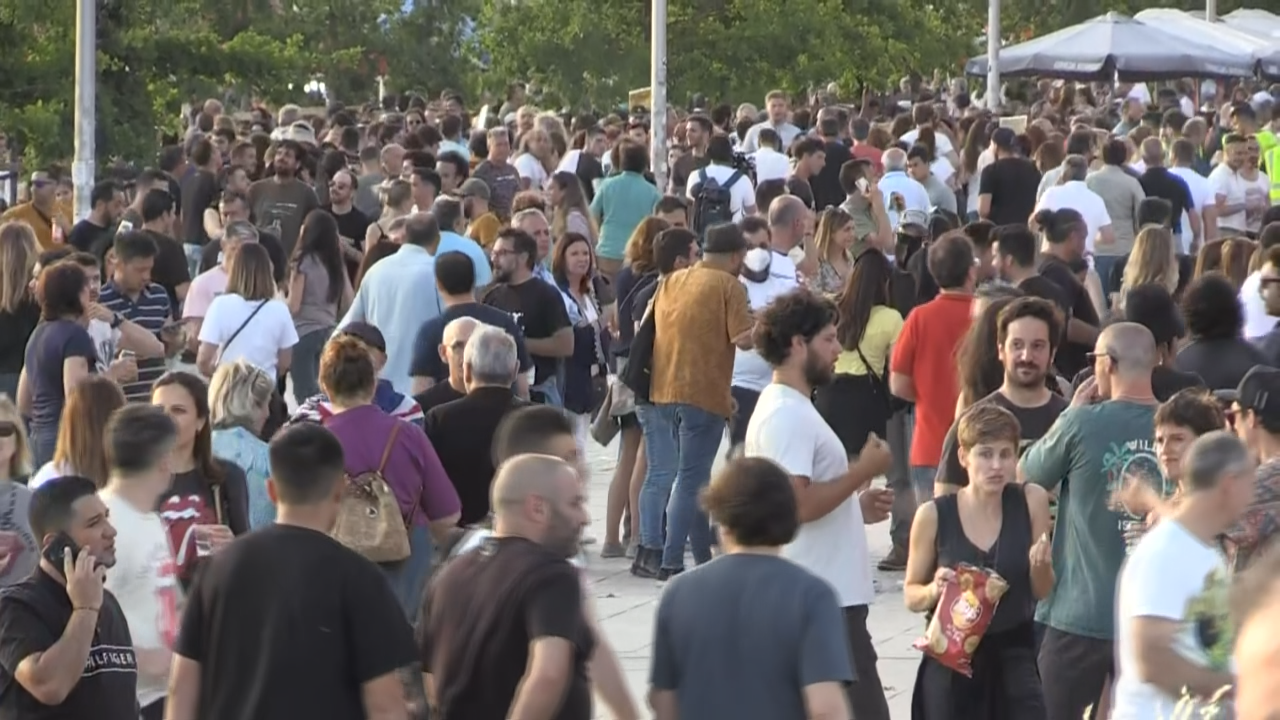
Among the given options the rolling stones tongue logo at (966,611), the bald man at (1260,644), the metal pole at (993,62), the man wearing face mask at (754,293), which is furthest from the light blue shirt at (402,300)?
the metal pole at (993,62)

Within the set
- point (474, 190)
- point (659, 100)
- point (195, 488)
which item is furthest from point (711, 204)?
point (195, 488)

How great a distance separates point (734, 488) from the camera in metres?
5.43

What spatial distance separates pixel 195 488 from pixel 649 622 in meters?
3.73

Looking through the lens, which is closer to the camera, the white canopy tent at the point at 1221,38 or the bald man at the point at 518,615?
the bald man at the point at 518,615

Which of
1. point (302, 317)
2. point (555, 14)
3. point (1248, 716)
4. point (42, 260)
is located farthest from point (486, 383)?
point (555, 14)

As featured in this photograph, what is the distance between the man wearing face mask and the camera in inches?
437

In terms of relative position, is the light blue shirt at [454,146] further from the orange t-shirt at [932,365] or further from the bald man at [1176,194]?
the orange t-shirt at [932,365]

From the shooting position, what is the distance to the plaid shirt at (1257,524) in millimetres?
5684

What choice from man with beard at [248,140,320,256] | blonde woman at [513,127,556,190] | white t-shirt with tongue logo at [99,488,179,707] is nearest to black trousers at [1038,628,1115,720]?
white t-shirt with tongue logo at [99,488,179,707]

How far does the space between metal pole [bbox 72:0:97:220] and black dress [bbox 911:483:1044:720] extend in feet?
30.0

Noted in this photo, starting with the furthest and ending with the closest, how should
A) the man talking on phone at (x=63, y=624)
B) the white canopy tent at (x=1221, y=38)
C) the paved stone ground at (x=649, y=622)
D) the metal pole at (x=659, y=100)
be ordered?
the white canopy tent at (x=1221, y=38) < the metal pole at (x=659, y=100) < the paved stone ground at (x=649, y=622) < the man talking on phone at (x=63, y=624)

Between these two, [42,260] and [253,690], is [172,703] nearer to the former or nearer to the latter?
[253,690]

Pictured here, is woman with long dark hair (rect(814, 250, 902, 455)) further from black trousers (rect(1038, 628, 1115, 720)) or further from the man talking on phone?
the man talking on phone

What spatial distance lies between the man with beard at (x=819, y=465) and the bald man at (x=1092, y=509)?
1.78 ft
